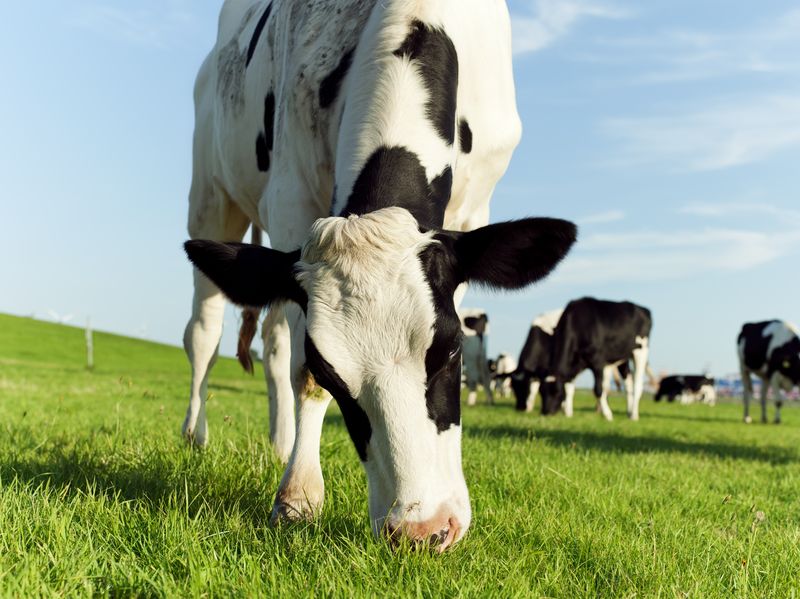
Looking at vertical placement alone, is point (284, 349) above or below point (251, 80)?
below

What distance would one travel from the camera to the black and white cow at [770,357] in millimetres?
19516

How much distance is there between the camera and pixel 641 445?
9008mm

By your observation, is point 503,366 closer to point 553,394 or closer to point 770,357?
point 770,357

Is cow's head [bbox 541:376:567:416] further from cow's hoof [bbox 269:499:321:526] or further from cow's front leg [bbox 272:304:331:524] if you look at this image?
cow's hoof [bbox 269:499:321:526]

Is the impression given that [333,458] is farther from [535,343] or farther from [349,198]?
[535,343]

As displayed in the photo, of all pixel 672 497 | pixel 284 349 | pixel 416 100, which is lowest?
pixel 672 497

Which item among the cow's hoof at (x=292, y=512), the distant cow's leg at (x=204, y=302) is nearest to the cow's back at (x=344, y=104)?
the distant cow's leg at (x=204, y=302)

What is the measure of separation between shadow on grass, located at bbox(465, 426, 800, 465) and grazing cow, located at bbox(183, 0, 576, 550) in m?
4.28

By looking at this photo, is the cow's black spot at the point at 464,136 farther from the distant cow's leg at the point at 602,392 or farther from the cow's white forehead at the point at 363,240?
the distant cow's leg at the point at 602,392

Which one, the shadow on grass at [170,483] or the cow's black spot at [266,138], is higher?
the cow's black spot at [266,138]

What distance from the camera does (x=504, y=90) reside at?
179 inches

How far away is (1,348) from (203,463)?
41.6 m

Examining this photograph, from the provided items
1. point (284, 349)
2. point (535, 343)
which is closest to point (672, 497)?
point (284, 349)

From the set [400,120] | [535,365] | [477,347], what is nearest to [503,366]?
[477,347]
